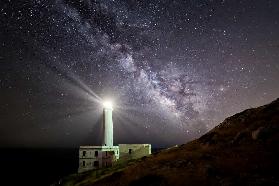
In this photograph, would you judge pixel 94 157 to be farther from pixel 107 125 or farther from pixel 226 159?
pixel 226 159

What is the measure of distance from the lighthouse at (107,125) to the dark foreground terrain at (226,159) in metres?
30.5

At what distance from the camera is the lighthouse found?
70625 millimetres

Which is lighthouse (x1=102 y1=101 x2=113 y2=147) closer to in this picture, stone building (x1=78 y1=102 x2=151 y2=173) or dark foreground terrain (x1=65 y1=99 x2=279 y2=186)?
stone building (x1=78 y1=102 x2=151 y2=173)

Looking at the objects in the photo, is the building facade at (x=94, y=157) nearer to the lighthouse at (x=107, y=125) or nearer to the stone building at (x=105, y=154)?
the stone building at (x=105, y=154)

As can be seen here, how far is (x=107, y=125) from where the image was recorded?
72.6m

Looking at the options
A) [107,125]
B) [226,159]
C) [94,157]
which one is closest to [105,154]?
[94,157]

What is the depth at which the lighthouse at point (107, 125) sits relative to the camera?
70.6m

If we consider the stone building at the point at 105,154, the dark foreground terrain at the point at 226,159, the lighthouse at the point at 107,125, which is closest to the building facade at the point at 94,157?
the stone building at the point at 105,154

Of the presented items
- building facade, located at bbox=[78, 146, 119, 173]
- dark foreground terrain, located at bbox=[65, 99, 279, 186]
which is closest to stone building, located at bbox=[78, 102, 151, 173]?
building facade, located at bbox=[78, 146, 119, 173]

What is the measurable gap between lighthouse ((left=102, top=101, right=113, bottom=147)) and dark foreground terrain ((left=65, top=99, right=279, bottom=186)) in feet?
99.9

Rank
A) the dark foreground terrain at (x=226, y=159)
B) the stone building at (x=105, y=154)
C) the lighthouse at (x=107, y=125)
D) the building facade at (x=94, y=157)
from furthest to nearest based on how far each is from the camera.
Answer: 1. the lighthouse at (x=107, y=125)
2. the building facade at (x=94, y=157)
3. the stone building at (x=105, y=154)
4. the dark foreground terrain at (x=226, y=159)

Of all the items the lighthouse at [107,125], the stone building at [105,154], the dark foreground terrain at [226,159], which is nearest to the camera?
the dark foreground terrain at [226,159]

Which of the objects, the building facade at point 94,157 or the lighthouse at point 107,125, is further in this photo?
the lighthouse at point 107,125

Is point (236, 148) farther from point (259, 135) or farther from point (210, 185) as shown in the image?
point (210, 185)
